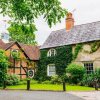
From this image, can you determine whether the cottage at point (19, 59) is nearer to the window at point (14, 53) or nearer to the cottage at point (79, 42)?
the window at point (14, 53)

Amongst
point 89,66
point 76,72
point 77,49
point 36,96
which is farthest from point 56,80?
point 36,96

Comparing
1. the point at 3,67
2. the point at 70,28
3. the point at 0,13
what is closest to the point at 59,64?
the point at 70,28

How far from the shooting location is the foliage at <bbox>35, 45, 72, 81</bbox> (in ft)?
120

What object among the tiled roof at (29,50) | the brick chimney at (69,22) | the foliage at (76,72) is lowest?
the foliage at (76,72)

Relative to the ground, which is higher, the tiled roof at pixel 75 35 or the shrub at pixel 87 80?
the tiled roof at pixel 75 35

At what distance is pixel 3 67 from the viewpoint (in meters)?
31.2

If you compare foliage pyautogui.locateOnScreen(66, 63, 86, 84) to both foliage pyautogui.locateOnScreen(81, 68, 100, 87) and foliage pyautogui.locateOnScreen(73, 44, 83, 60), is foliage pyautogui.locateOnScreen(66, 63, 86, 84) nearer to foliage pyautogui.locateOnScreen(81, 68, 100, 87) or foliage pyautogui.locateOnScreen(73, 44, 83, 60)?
foliage pyautogui.locateOnScreen(81, 68, 100, 87)

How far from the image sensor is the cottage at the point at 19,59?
40844 mm

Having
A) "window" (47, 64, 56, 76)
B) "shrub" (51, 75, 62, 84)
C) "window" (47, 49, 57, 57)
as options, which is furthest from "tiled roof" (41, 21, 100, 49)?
"shrub" (51, 75, 62, 84)

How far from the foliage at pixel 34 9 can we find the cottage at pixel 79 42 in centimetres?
2323

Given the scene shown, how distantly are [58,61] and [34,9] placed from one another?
89.0 feet

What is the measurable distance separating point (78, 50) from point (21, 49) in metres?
11.4

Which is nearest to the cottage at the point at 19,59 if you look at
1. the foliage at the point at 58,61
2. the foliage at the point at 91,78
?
the foliage at the point at 58,61

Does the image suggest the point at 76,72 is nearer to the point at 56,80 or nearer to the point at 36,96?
the point at 56,80
